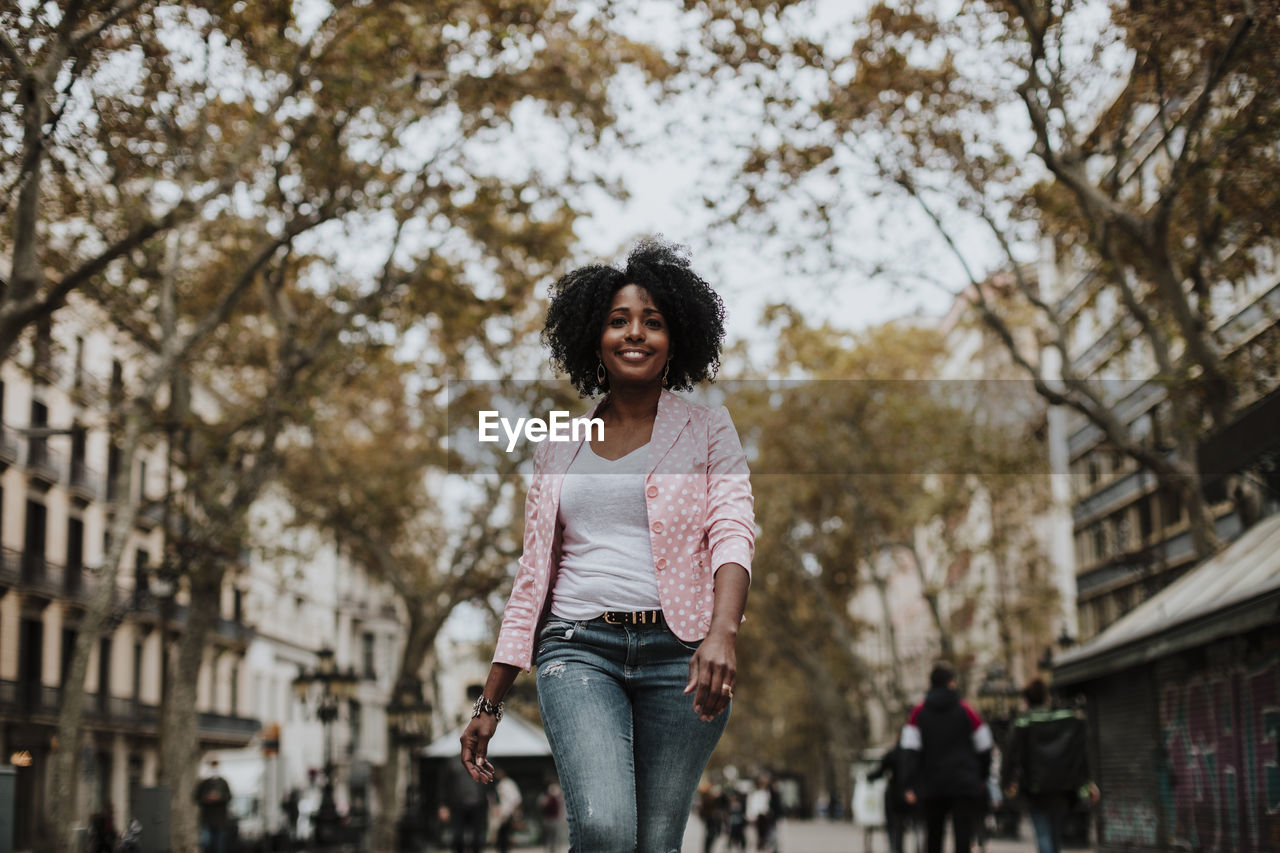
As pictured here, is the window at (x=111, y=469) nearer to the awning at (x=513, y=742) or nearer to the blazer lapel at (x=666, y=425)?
the awning at (x=513, y=742)

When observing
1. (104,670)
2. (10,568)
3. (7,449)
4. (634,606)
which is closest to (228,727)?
(104,670)

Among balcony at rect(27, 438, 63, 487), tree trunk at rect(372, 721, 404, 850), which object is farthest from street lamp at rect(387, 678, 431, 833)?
balcony at rect(27, 438, 63, 487)

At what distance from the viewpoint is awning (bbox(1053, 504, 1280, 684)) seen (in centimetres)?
1122

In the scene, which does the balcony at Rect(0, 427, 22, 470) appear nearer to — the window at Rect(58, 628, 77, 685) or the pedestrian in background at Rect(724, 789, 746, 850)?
the window at Rect(58, 628, 77, 685)

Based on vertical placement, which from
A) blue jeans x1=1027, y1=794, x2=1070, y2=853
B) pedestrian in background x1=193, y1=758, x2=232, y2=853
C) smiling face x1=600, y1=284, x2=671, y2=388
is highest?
smiling face x1=600, y1=284, x2=671, y2=388

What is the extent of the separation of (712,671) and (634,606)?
0.30 meters

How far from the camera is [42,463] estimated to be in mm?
35969

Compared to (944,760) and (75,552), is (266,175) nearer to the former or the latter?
(944,760)

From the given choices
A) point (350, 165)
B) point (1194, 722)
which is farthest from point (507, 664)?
point (350, 165)

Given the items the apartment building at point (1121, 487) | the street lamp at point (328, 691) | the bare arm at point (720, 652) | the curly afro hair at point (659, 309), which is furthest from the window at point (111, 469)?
the bare arm at point (720, 652)

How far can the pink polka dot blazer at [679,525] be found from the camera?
132 inches

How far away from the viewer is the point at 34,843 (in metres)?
32.9

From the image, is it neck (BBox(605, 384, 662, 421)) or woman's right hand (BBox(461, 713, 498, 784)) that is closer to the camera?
woman's right hand (BBox(461, 713, 498, 784))

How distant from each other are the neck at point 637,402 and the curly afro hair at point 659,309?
125 millimetres
